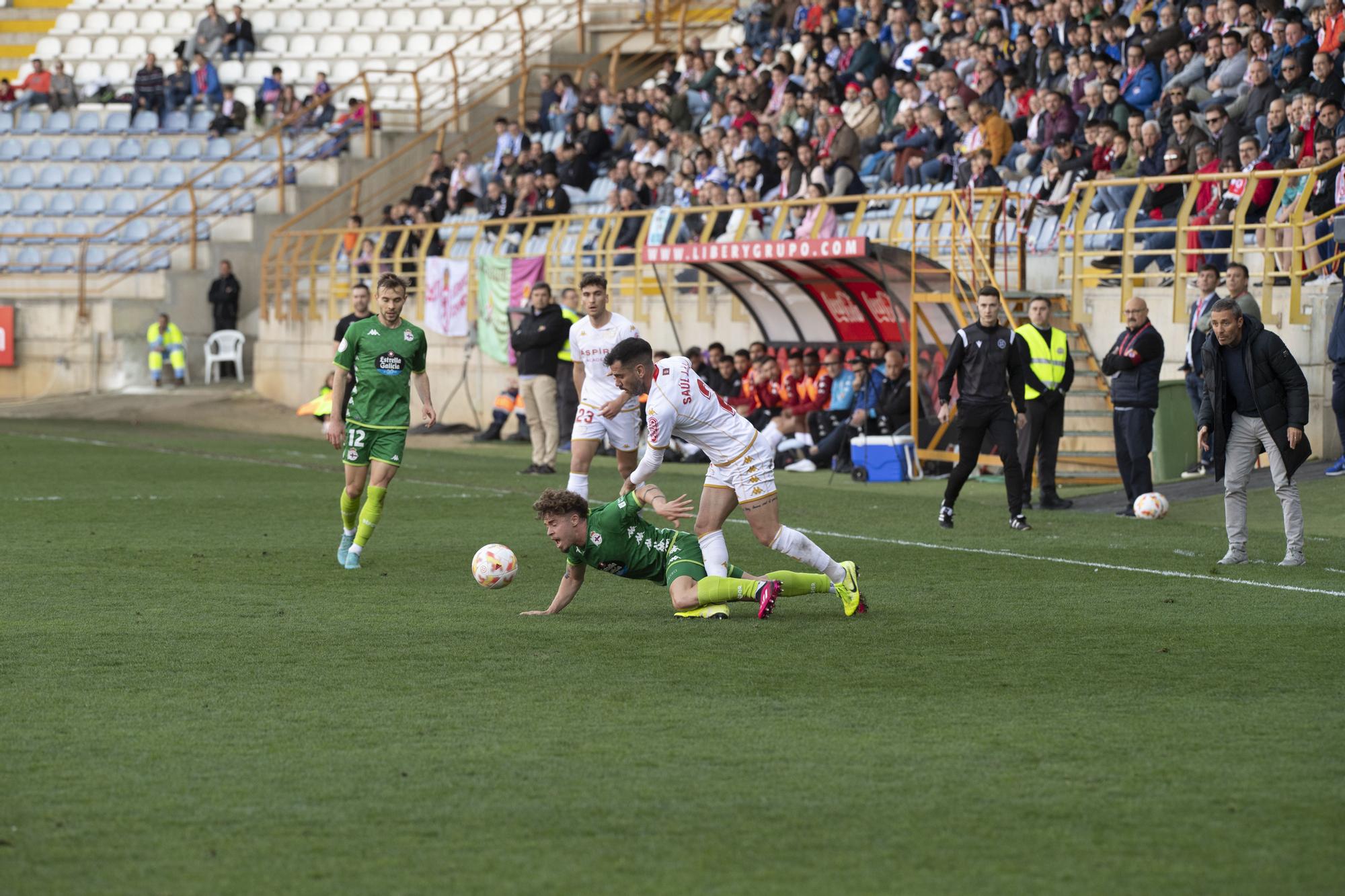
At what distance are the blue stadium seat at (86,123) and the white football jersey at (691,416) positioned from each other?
30099 millimetres

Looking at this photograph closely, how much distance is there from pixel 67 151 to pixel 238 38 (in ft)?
15.4

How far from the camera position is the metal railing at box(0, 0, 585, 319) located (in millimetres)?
33469

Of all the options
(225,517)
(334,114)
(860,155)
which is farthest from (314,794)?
(334,114)

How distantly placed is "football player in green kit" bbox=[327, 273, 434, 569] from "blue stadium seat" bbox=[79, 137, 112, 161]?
2646 centimetres

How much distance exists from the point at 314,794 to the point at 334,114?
32.1 meters

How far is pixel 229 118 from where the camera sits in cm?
3566

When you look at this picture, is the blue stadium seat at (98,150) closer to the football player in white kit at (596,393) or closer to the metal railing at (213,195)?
the metal railing at (213,195)

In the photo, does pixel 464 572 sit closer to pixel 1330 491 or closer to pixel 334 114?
pixel 1330 491

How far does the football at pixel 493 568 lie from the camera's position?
30.5ft

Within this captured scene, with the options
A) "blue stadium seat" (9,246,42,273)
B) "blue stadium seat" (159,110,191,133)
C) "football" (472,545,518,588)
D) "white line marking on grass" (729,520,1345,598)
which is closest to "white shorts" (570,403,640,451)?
"white line marking on grass" (729,520,1345,598)

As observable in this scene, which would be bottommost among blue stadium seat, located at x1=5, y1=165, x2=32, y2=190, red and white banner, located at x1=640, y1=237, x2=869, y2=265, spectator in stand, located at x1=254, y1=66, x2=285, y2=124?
red and white banner, located at x1=640, y1=237, x2=869, y2=265

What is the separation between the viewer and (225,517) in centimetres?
1425

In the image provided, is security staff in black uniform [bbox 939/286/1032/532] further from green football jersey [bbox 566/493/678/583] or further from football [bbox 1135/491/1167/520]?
green football jersey [bbox 566/493/678/583]

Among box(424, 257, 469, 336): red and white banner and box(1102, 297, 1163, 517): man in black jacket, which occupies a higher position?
box(424, 257, 469, 336): red and white banner
